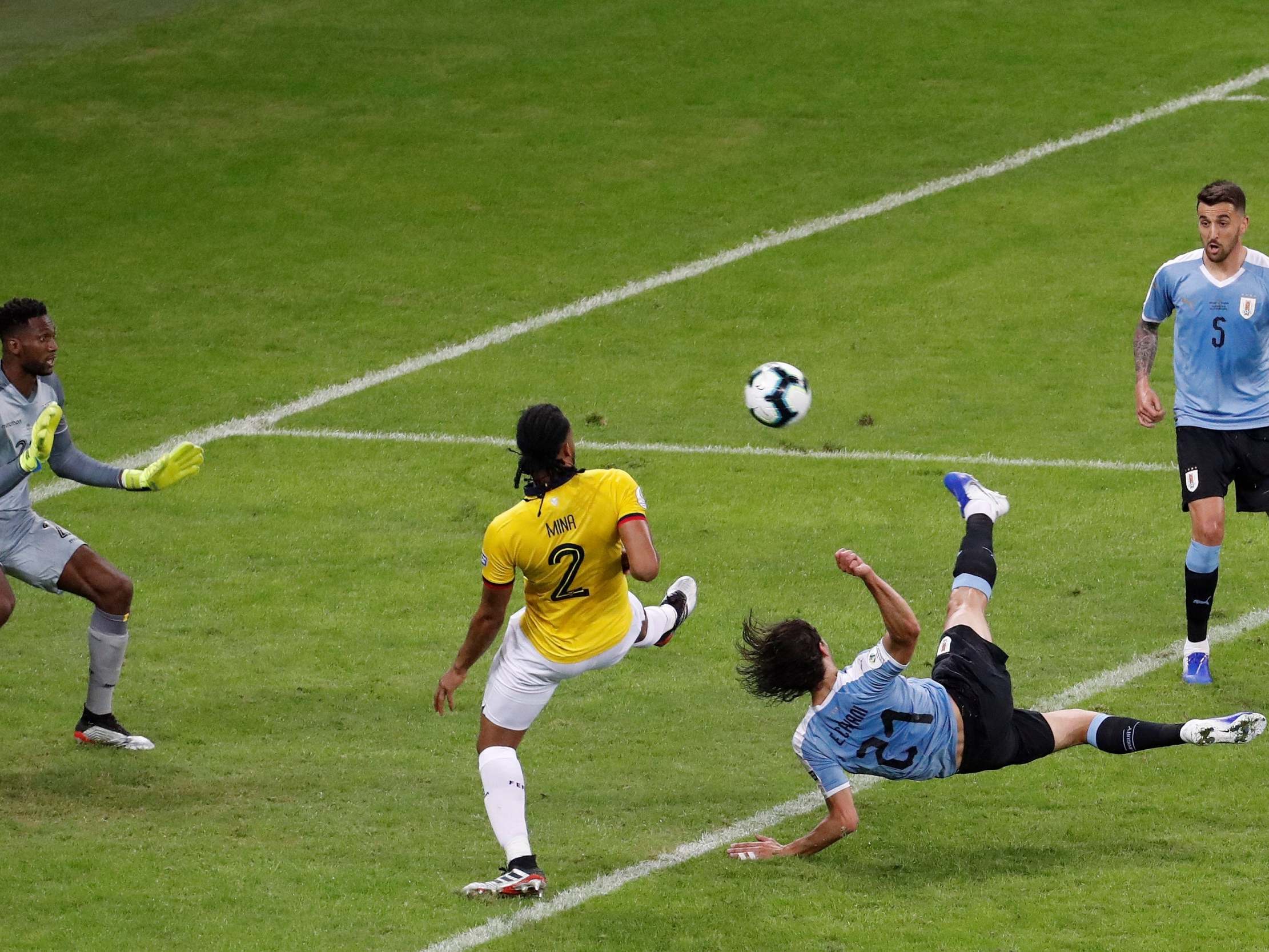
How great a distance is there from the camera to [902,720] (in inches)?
296

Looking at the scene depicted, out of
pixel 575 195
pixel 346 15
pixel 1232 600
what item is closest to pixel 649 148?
pixel 575 195

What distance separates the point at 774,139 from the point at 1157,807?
1451cm

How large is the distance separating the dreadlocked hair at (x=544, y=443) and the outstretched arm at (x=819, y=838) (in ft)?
5.69

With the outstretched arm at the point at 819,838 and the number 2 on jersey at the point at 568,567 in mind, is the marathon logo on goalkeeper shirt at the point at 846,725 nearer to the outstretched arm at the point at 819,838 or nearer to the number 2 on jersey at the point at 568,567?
the outstretched arm at the point at 819,838

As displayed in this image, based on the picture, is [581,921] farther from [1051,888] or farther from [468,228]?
[468,228]

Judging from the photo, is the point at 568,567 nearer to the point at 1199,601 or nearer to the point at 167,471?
the point at 167,471

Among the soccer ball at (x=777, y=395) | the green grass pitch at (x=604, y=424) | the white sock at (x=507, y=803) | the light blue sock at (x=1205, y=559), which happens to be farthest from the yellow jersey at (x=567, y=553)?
the light blue sock at (x=1205, y=559)

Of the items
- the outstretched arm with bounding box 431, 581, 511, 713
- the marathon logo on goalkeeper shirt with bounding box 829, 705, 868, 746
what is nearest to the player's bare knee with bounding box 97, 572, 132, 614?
the outstretched arm with bounding box 431, 581, 511, 713

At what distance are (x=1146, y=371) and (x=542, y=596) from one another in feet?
13.3

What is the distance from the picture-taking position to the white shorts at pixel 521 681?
25.2 ft

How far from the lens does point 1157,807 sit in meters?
8.09

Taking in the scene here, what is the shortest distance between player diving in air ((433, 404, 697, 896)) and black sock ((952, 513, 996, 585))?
1867 millimetres

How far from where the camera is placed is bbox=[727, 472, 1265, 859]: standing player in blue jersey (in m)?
7.34

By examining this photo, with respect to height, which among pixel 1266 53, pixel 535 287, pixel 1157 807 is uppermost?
pixel 1266 53
